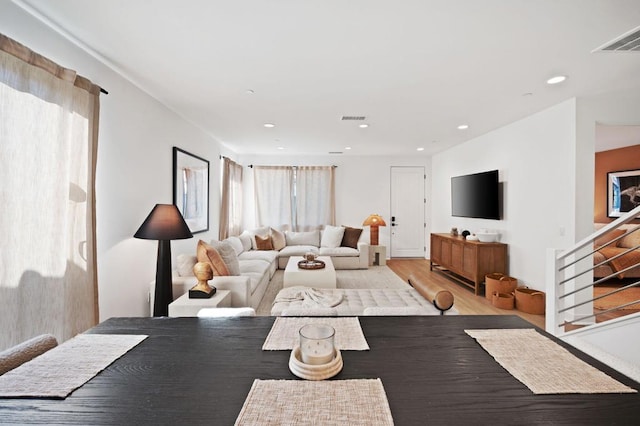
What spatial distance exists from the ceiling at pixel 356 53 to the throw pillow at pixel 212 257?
164 cm

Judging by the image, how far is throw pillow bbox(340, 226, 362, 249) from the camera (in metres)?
6.26

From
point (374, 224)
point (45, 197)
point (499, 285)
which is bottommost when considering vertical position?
point (499, 285)

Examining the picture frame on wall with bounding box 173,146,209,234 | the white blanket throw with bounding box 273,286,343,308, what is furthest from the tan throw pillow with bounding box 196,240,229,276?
the picture frame on wall with bounding box 173,146,209,234

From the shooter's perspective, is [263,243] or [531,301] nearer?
[531,301]

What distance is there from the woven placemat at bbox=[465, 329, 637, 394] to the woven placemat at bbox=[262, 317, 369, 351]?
45 cm

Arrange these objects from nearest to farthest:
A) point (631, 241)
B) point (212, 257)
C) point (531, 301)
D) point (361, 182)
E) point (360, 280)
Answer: point (212, 257) → point (531, 301) → point (631, 241) → point (360, 280) → point (361, 182)

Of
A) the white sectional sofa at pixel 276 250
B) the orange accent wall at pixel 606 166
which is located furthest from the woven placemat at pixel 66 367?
the orange accent wall at pixel 606 166

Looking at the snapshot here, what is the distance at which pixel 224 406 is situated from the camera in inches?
28.6

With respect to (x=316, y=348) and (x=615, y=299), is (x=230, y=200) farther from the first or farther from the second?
(x=615, y=299)

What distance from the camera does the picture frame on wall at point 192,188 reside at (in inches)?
145

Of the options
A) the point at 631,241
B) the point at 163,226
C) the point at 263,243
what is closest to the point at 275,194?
the point at 263,243

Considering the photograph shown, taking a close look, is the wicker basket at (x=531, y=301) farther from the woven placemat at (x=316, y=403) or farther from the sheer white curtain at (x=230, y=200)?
the sheer white curtain at (x=230, y=200)

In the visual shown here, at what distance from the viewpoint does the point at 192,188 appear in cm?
412

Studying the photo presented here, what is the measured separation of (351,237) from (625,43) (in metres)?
4.83
